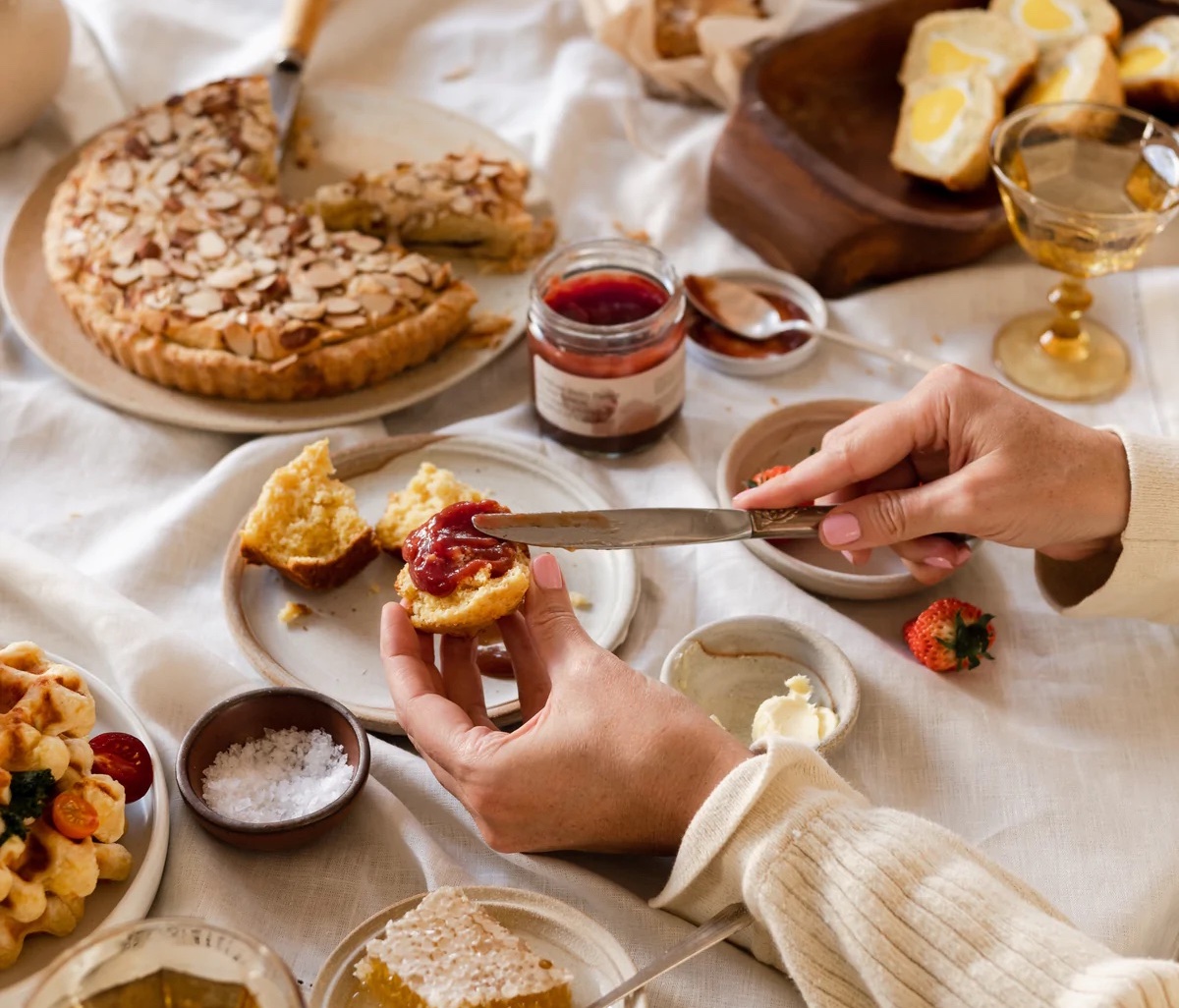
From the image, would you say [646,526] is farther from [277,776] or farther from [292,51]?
[292,51]

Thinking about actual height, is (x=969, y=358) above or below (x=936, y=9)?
below

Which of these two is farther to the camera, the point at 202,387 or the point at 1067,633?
the point at 202,387

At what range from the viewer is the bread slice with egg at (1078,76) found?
2812 mm

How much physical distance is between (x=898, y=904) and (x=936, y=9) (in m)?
2.47

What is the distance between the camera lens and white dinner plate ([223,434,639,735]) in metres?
1.93

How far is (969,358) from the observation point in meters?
2.63

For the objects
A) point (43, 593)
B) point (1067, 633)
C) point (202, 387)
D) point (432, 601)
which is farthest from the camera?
point (202, 387)

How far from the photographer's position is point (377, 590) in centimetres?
209

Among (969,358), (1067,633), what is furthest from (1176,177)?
(1067,633)

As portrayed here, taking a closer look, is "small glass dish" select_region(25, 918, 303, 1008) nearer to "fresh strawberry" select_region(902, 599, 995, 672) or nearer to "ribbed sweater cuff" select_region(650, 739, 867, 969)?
"ribbed sweater cuff" select_region(650, 739, 867, 969)

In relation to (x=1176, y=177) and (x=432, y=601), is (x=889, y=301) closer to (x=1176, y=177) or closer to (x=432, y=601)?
(x=1176, y=177)

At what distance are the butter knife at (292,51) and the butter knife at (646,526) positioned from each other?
1.54 m

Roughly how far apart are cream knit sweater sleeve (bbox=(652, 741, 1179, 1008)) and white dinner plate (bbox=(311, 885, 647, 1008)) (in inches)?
5.5

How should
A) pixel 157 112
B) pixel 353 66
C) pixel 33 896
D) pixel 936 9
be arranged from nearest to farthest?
1. pixel 33 896
2. pixel 157 112
3. pixel 936 9
4. pixel 353 66
